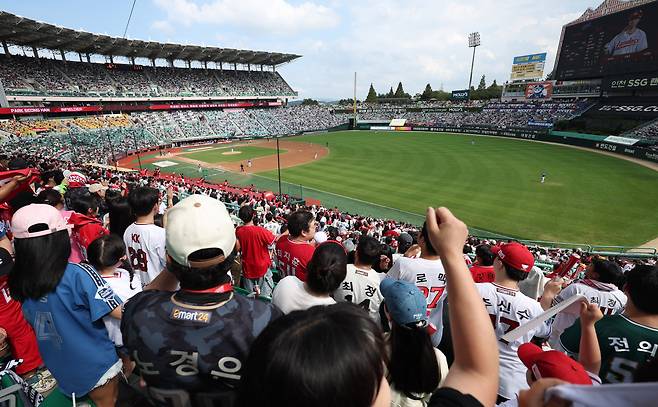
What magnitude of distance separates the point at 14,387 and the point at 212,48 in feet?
247

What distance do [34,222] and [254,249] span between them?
10.7 ft

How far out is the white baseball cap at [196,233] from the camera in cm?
191

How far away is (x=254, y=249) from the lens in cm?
571

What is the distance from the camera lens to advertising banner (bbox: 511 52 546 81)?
7387 centimetres

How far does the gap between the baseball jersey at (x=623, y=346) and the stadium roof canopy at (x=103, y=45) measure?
193 ft

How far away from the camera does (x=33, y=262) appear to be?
8.81ft

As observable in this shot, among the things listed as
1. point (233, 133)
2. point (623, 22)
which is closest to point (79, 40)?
point (233, 133)

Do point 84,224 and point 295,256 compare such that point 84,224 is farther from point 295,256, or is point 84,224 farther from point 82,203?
point 295,256

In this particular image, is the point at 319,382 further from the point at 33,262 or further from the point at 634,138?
the point at 634,138

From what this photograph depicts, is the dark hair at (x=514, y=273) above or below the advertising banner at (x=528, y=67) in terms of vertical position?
below

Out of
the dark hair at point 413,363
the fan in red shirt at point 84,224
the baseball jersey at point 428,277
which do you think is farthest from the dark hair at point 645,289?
the fan in red shirt at point 84,224

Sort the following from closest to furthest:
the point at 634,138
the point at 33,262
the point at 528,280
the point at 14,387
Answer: the point at 14,387, the point at 33,262, the point at 528,280, the point at 634,138

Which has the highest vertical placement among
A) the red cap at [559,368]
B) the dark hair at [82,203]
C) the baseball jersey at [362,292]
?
the red cap at [559,368]

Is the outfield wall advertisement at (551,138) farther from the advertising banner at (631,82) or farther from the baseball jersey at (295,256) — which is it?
the baseball jersey at (295,256)
